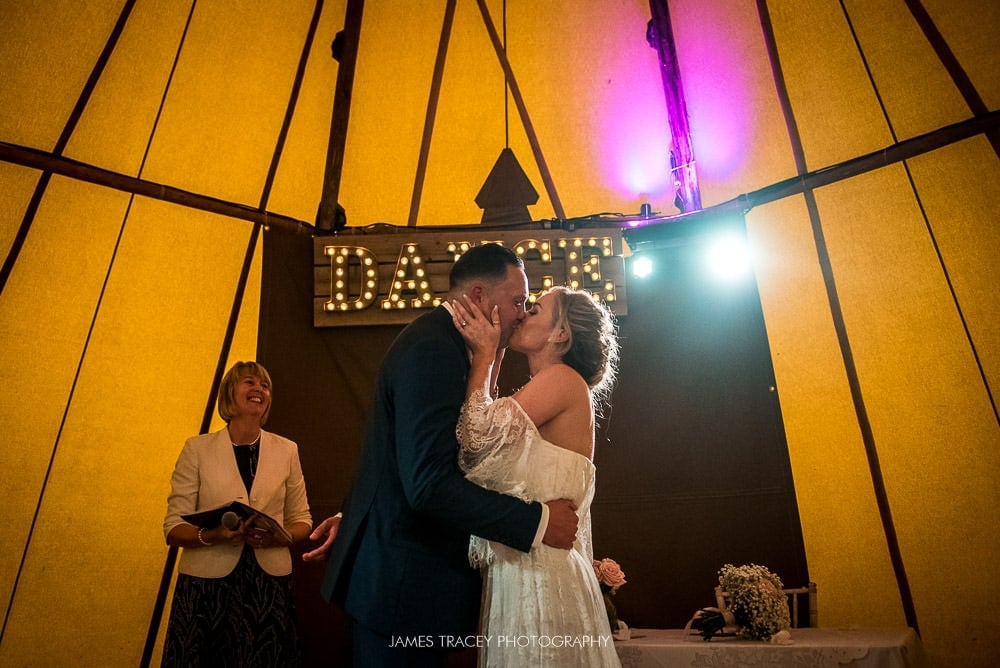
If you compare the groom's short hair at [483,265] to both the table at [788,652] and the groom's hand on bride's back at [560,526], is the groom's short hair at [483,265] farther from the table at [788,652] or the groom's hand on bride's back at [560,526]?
the table at [788,652]

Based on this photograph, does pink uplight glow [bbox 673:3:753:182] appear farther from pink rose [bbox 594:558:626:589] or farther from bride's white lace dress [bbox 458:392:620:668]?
bride's white lace dress [bbox 458:392:620:668]

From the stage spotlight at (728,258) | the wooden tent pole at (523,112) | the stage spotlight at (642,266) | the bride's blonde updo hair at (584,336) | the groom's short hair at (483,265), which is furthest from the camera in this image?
the wooden tent pole at (523,112)

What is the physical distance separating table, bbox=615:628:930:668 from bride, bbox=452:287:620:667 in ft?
2.88

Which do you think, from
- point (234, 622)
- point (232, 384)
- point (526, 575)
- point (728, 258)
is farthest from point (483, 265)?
Result: point (728, 258)

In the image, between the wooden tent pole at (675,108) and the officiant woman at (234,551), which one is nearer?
the officiant woman at (234,551)

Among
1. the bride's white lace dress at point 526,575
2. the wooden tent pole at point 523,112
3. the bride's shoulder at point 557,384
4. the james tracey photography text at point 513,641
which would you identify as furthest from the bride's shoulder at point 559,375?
the wooden tent pole at point 523,112

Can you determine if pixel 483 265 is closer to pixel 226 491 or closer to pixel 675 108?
pixel 226 491

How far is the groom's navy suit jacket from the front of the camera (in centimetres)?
169

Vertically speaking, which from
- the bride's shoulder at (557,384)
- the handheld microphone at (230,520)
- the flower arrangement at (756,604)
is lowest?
the flower arrangement at (756,604)

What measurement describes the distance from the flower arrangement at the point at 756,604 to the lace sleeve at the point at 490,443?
135 centimetres

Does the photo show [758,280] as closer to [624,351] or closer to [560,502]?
[624,351]

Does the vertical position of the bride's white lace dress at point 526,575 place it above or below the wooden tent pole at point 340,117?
below

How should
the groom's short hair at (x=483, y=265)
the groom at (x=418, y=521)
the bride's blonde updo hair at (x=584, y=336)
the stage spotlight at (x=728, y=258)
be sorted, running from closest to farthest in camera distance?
the groom at (x=418, y=521) < the groom's short hair at (x=483, y=265) < the bride's blonde updo hair at (x=584, y=336) < the stage spotlight at (x=728, y=258)

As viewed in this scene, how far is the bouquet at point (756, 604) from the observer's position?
8.90 feet
